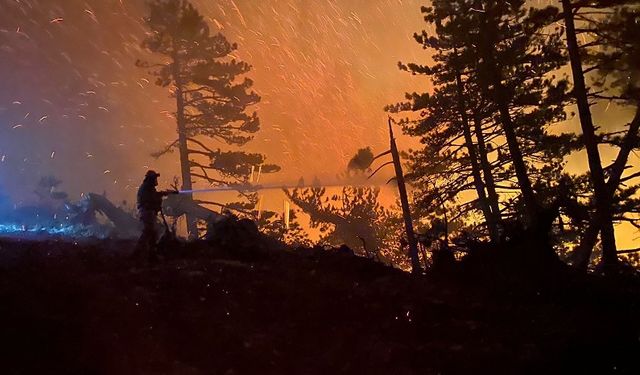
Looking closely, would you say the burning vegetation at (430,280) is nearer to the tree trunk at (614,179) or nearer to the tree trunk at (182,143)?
the tree trunk at (614,179)

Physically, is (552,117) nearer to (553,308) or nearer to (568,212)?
(568,212)

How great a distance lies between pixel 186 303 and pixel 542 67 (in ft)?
53.0

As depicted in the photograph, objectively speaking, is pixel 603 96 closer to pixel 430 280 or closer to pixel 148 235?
pixel 430 280

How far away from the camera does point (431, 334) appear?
7727mm

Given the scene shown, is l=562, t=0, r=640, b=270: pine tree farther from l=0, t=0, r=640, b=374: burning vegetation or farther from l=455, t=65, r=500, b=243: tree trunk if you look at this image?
l=455, t=65, r=500, b=243: tree trunk

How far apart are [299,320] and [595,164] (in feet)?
32.2

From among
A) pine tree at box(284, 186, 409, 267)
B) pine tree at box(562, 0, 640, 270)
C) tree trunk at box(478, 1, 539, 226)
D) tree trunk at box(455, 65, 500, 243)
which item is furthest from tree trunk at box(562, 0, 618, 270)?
pine tree at box(284, 186, 409, 267)

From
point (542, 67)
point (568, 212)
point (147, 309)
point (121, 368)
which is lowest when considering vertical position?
point (121, 368)

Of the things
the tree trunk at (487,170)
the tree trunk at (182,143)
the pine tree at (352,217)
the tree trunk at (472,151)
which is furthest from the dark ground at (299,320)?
the pine tree at (352,217)

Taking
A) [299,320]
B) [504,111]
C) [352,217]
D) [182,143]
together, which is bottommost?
[299,320]

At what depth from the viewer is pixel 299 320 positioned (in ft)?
26.6

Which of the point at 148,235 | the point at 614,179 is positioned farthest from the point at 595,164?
the point at 148,235

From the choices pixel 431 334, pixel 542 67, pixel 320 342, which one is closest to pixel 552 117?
pixel 542 67

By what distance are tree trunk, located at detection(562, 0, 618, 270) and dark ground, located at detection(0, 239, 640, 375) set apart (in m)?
1.81
